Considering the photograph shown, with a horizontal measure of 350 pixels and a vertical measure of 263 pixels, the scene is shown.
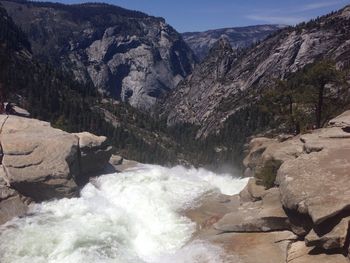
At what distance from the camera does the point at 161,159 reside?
534ft

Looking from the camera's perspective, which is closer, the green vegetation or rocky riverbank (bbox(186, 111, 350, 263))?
rocky riverbank (bbox(186, 111, 350, 263))

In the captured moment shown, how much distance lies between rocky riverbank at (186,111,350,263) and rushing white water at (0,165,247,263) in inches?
93.4

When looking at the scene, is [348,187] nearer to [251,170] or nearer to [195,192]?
[195,192]

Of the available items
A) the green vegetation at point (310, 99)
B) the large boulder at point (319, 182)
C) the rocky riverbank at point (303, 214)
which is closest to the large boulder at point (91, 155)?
the green vegetation at point (310, 99)

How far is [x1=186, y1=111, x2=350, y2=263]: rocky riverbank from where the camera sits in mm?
25094

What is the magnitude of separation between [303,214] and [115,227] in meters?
18.6

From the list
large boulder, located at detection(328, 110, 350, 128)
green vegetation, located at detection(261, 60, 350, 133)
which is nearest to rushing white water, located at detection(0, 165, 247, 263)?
green vegetation, located at detection(261, 60, 350, 133)

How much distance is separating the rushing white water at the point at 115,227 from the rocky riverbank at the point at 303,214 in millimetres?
2372

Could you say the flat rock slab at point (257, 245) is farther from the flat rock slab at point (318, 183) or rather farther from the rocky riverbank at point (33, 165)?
the rocky riverbank at point (33, 165)

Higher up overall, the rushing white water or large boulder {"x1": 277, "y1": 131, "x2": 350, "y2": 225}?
large boulder {"x1": 277, "y1": 131, "x2": 350, "y2": 225}

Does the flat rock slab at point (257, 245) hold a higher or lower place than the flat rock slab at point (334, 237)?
lower

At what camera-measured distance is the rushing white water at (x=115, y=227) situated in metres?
35.0

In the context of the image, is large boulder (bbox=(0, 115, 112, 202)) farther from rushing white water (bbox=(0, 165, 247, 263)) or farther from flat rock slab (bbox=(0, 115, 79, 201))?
rushing white water (bbox=(0, 165, 247, 263))

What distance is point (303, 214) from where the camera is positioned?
27391 mm
